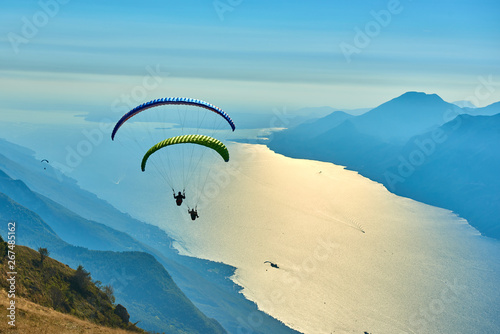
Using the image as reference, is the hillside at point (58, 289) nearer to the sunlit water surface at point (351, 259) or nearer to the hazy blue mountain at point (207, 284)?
the hazy blue mountain at point (207, 284)

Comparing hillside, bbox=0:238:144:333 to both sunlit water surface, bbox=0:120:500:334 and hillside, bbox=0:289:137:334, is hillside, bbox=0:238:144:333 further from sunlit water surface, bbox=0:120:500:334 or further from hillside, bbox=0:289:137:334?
sunlit water surface, bbox=0:120:500:334

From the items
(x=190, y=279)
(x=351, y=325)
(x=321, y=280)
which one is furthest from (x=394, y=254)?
(x=190, y=279)

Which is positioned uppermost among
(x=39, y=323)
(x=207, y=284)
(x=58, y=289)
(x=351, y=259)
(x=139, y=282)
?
(x=351, y=259)

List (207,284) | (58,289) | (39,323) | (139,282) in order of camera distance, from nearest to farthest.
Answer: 1. (39,323)
2. (58,289)
3. (139,282)
4. (207,284)

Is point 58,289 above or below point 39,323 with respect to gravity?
above

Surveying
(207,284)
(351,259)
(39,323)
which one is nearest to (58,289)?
(39,323)

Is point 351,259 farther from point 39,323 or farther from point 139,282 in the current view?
point 39,323

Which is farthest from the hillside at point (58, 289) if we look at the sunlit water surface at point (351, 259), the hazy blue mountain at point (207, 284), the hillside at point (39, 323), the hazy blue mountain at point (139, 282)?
the sunlit water surface at point (351, 259)

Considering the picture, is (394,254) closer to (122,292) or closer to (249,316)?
(249,316)

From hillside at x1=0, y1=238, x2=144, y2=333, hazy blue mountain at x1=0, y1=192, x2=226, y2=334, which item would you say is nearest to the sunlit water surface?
hazy blue mountain at x1=0, y1=192, x2=226, y2=334
